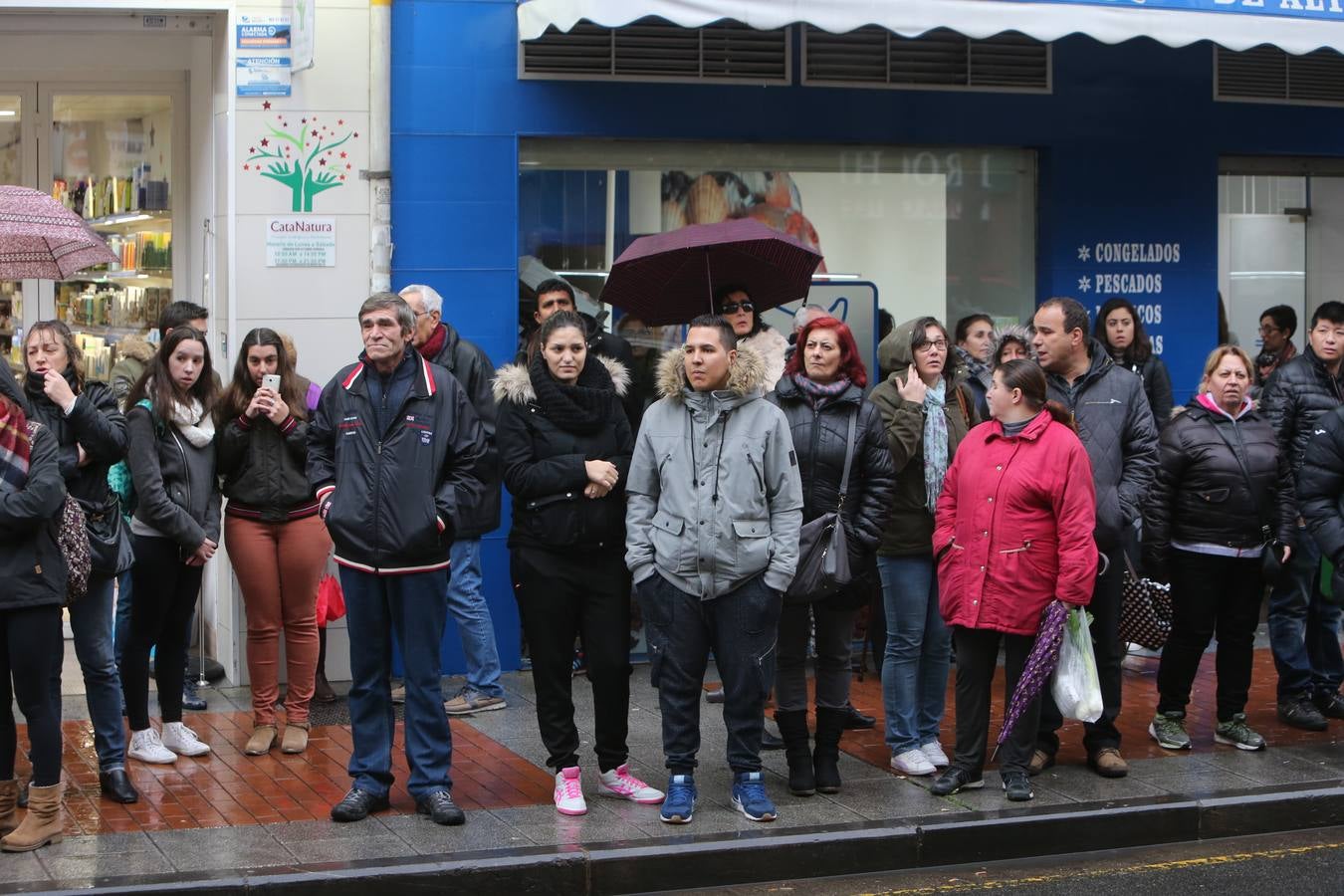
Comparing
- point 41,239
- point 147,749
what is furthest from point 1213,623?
point 41,239

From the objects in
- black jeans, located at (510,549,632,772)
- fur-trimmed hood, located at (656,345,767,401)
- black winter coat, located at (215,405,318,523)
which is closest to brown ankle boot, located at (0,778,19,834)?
black winter coat, located at (215,405,318,523)

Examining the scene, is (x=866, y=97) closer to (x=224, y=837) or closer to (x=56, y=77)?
(x=56, y=77)

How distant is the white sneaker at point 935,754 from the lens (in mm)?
7652

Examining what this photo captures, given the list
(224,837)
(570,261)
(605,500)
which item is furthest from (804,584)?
(570,261)

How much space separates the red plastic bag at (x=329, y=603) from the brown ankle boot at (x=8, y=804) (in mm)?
2481

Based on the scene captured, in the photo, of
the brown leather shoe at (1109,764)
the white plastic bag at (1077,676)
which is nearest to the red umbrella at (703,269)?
the white plastic bag at (1077,676)

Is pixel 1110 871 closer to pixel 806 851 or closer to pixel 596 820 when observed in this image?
pixel 806 851

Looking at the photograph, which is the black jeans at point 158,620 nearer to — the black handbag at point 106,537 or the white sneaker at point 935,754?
the black handbag at point 106,537

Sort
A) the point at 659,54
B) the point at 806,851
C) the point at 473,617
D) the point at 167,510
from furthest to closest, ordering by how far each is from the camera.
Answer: the point at 659,54 → the point at 473,617 → the point at 167,510 → the point at 806,851

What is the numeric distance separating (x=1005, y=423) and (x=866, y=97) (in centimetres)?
364

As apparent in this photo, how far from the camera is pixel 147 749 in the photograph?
7.72 m

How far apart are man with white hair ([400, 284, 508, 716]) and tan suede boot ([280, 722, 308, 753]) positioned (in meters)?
0.98

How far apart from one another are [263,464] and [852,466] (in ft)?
9.15

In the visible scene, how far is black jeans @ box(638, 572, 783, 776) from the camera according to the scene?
6.75 meters
